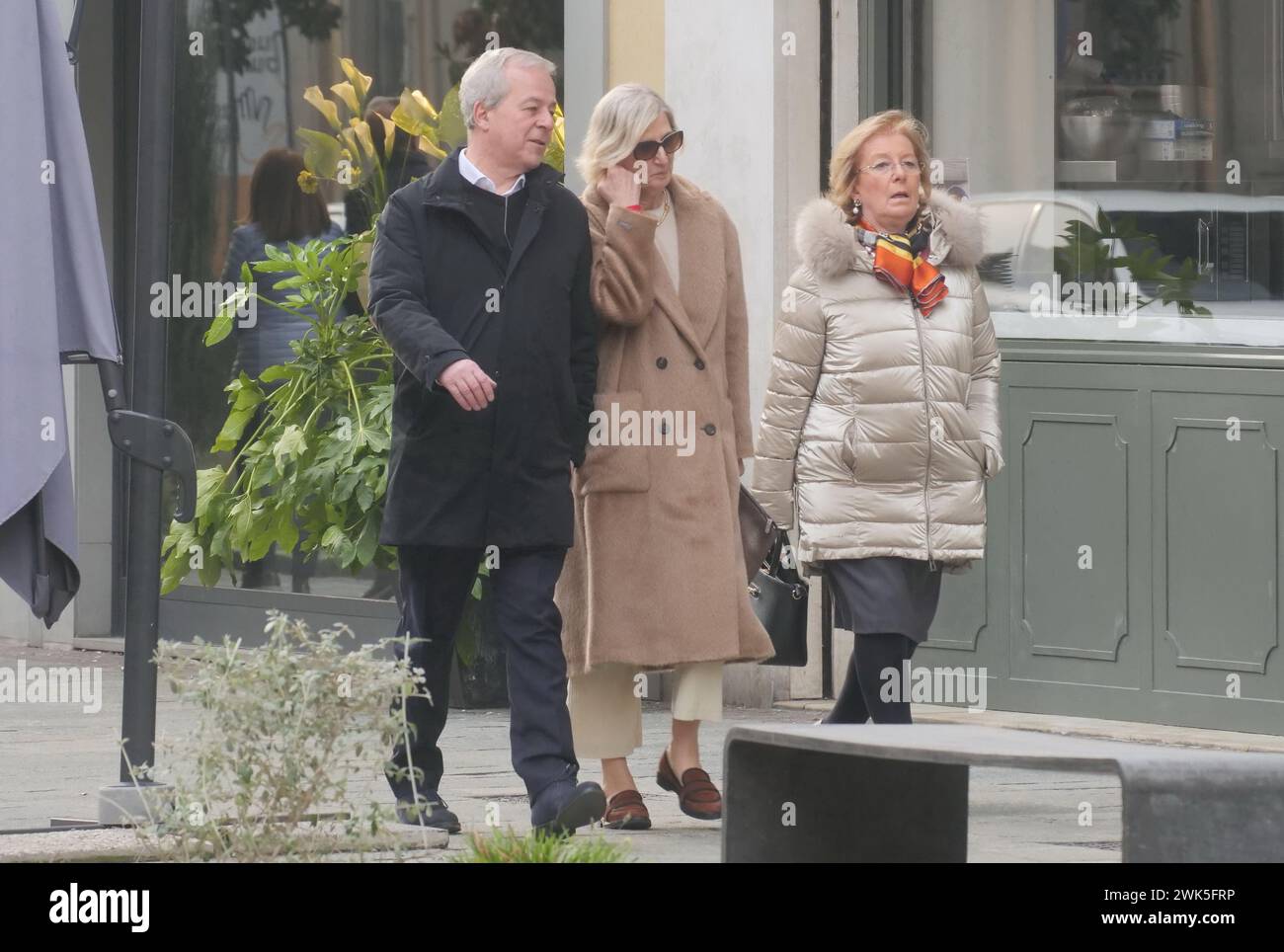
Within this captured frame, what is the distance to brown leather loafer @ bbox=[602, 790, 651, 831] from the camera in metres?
6.91

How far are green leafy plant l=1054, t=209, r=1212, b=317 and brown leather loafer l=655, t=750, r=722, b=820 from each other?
276 cm

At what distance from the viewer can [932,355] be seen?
6961 millimetres

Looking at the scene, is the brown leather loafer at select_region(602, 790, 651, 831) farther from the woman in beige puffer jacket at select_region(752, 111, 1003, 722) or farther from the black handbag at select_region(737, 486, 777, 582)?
the black handbag at select_region(737, 486, 777, 582)

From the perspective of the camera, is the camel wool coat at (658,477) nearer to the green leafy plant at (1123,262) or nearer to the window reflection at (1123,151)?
the window reflection at (1123,151)

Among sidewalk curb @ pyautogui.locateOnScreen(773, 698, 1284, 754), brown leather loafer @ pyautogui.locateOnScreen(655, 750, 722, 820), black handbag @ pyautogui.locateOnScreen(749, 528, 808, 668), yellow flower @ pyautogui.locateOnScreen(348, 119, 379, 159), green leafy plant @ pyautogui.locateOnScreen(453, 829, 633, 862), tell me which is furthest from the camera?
yellow flower @ pyautogui.locateOnScreen(348, 119, 379, 159)

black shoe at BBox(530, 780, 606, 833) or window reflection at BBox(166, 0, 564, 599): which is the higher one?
window reflection at BBox(166, 0, 564, 599)

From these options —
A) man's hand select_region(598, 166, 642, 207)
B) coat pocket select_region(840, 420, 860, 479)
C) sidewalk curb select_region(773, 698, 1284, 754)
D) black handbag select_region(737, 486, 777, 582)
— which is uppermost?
man's hand select_region(598, 166, 642, 207)

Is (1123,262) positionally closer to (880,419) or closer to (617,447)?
(880,419)

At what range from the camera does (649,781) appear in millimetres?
7969

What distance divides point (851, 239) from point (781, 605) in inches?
48.6

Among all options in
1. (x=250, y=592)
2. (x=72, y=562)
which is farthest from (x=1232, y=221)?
A: (x=250, y=592)

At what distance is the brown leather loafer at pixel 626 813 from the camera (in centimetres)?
691

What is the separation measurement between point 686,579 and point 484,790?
1.12 m

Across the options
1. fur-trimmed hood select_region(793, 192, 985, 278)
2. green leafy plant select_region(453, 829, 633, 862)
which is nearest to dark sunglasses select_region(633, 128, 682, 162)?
fur-trimmed hood select_region(793, 192, 985, 278)
